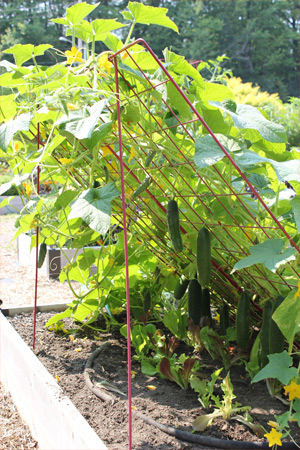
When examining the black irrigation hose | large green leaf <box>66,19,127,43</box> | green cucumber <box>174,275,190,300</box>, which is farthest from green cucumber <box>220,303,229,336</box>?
large green leaf <box>66,19,127,43</box>

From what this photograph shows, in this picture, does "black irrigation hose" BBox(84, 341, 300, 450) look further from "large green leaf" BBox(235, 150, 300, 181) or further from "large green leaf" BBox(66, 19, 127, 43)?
"large green leaf" BBox(66, 19, 127, 43)

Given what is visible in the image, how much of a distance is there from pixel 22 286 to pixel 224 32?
1231 inches

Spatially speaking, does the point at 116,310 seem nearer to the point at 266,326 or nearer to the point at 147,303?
the point at 147,303

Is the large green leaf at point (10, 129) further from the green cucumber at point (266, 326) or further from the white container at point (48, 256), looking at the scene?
the white container at point (48, 256)

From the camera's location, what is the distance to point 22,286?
444 centimetres

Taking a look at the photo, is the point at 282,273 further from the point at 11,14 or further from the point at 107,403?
the point at 11,14

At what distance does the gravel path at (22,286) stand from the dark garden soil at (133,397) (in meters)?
1.30

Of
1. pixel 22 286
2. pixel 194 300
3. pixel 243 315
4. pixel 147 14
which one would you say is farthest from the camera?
pixel 22 286

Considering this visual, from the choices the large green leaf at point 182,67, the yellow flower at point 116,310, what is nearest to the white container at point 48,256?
the yellow flower at point 116,310

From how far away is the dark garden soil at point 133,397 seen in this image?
158 centimetres

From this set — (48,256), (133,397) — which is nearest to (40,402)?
(133,397)

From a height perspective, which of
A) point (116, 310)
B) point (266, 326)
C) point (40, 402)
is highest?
point (266, 326)

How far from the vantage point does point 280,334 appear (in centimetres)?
165

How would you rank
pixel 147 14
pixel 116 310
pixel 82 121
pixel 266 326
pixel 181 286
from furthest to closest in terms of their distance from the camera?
1. pixel 116 310
2. pixel 181 286
3. pixel 266 326
4. pixel 147 14
5. pixel 82 121
